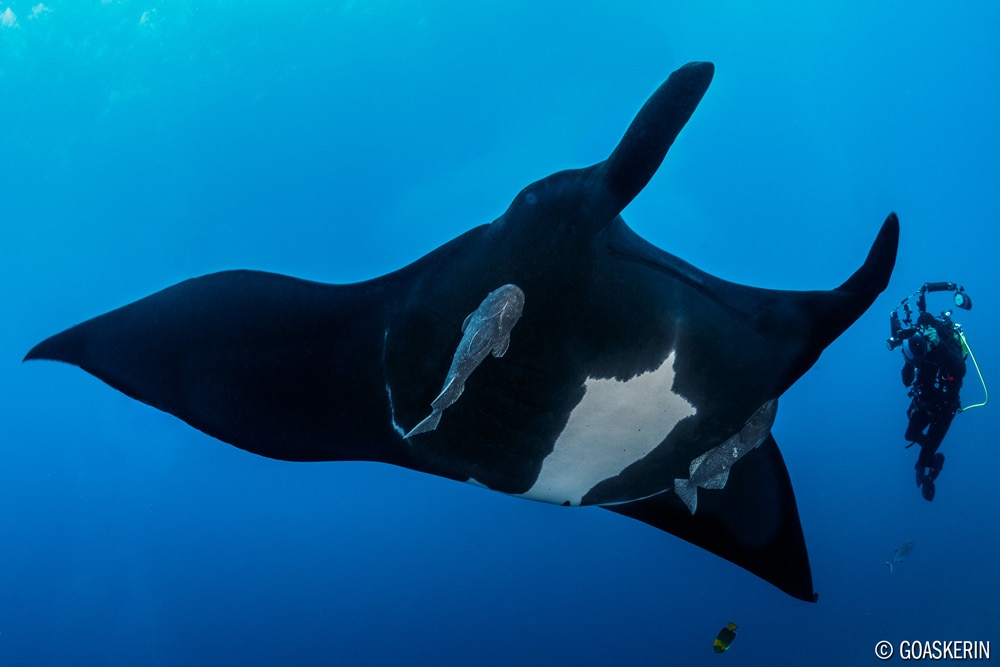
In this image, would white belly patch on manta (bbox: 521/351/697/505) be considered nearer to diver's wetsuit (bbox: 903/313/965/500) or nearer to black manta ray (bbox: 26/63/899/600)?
black manta ray (bbox: 26/63/899/600)

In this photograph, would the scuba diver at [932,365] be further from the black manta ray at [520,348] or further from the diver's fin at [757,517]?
the black manta ray at [520,348]

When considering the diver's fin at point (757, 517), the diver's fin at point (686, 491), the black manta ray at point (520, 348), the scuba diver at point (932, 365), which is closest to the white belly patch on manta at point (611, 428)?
the black manta ray at point (520, 348)

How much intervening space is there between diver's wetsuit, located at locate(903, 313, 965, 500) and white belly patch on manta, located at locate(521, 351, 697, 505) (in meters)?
6.17

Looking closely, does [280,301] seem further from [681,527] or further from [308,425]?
[681,527]

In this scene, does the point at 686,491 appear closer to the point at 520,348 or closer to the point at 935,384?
the point at 520,348

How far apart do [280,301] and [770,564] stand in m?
2.30

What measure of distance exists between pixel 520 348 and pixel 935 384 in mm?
7576

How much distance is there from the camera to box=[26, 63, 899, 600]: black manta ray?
71.2 inches

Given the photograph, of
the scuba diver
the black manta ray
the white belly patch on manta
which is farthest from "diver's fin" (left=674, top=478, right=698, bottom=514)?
the scuba diver

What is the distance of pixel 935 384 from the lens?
7.54m

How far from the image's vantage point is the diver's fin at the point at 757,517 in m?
2.69

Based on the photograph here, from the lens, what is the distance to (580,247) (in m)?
1.79

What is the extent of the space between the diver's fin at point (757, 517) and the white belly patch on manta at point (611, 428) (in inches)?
20.2

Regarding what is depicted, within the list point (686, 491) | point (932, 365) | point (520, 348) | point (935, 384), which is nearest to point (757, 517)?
point (686, 491)
